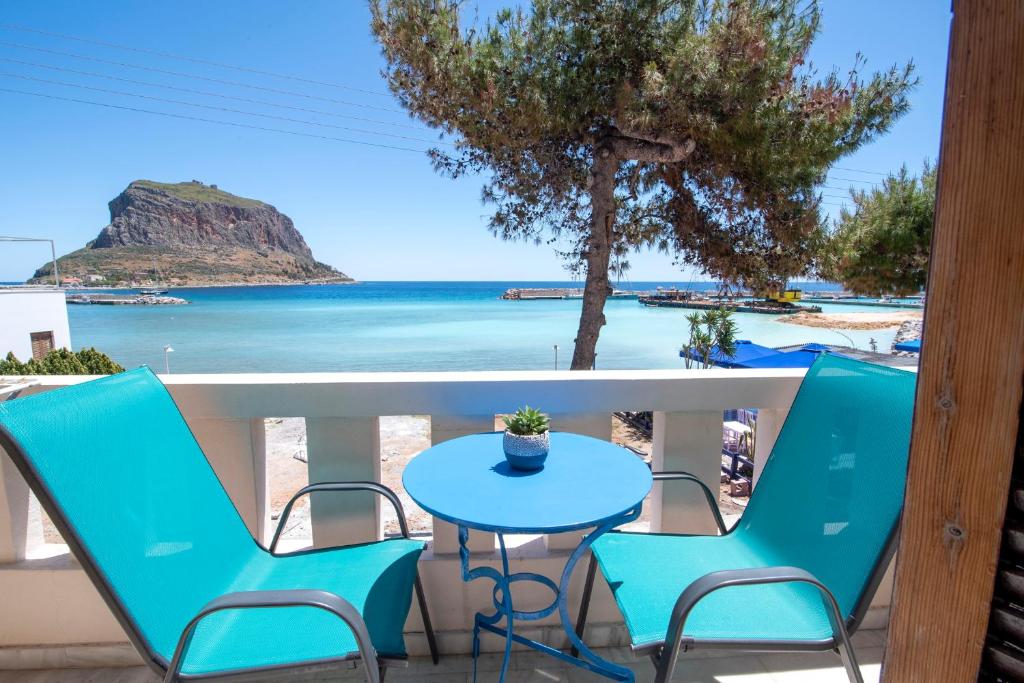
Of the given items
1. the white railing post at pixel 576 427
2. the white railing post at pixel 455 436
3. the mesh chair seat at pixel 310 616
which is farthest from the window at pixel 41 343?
the white railing post at pixel 576 427

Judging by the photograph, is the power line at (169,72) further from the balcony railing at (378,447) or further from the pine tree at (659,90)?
the balcony railing at (378,447)

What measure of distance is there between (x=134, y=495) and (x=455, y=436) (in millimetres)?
810

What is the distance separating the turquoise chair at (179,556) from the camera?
0.96 meters

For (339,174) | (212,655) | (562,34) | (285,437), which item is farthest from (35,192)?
(212,655)

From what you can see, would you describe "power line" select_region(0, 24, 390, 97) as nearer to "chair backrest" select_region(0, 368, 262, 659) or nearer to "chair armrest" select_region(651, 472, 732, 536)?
"chair backrest" select_region(0, 368, 262, 659)

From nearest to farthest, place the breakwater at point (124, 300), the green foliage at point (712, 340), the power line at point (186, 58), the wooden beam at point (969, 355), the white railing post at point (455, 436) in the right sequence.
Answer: the wooden beam at point (969, 355)
the white railing post at point (455, 436)
the green foliage at point (712, 340)
the power line at point (186, 58)
the breakwater at point (124, 300)

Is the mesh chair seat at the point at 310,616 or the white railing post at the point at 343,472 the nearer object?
the mesh chair seat at the point at 310,616

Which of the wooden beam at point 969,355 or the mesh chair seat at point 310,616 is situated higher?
the wooden beam at point 969,355

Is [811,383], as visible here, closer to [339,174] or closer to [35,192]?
[339,174]

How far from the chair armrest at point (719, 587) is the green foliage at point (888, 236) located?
5.73 metres

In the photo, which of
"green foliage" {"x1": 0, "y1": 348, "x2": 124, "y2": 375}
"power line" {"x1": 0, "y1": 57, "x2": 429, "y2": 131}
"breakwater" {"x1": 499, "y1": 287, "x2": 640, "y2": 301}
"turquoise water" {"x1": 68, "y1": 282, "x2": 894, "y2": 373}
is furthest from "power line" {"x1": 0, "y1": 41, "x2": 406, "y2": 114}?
"breakwater" {"x1": 499, "y1": 287, "x2": 640, "y2": 301}

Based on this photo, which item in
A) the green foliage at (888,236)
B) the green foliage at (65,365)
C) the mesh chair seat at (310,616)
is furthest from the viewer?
the green foliage at (65,365)

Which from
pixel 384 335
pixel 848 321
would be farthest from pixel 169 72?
pixel 848 321

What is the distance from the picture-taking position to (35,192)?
35719mm
